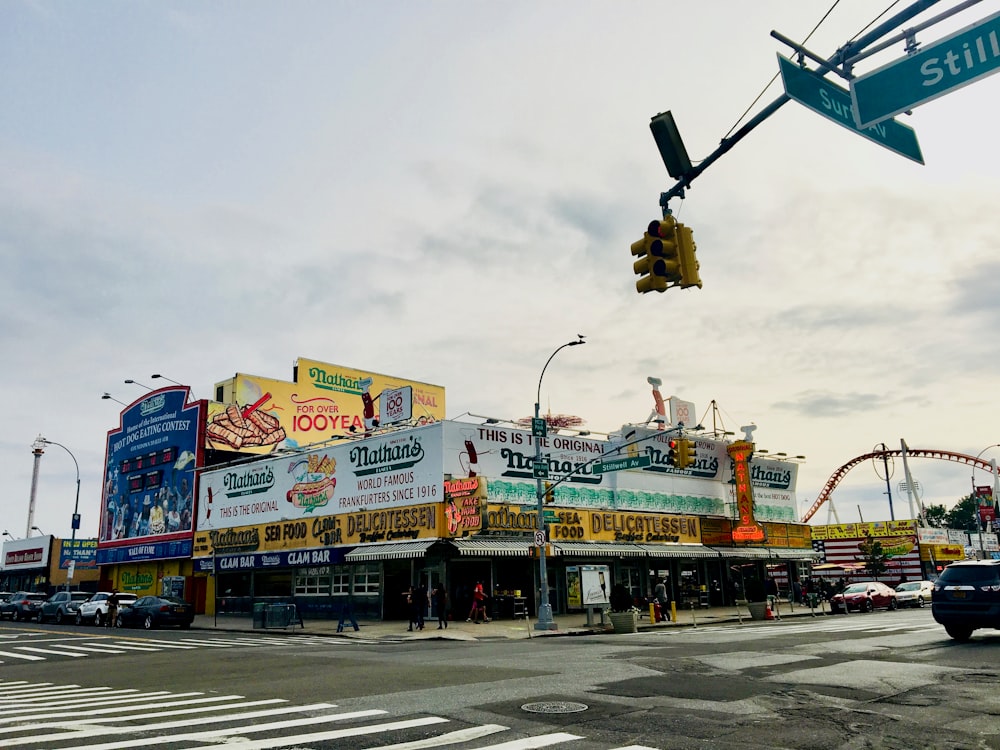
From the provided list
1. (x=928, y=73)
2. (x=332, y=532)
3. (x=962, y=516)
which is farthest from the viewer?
(x=962, y=516)

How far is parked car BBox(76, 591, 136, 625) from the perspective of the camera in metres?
39.7

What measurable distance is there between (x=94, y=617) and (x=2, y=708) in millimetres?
32579

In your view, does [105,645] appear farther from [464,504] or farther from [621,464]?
[621,464]

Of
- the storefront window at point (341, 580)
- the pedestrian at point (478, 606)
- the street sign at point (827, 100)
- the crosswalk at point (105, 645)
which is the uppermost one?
the street sign at point (827, 100)

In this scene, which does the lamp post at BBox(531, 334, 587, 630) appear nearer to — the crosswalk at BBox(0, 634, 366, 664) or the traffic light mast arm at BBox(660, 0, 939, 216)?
the crosswalk at BBox(0, 634, 366, 664)

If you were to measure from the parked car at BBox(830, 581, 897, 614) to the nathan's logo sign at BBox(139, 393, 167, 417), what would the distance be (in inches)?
1686

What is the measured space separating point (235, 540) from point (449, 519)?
17.5 m

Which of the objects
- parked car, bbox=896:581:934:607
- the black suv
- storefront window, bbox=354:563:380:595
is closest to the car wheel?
the black suv

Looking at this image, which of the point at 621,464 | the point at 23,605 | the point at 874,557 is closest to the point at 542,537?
the point at 621,464

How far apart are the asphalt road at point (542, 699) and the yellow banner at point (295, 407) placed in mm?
37124

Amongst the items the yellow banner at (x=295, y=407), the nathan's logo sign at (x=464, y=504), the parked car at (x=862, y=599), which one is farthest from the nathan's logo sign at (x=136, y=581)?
the parked car at (x=862, y=599)

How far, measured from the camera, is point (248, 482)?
154ft

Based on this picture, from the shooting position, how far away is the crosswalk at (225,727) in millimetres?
8234

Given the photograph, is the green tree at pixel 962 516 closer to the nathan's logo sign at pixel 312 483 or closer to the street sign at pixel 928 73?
the nathan's logo sign at pixel 312 483
